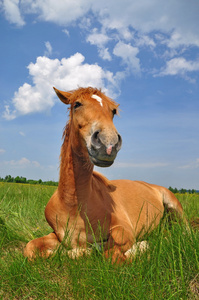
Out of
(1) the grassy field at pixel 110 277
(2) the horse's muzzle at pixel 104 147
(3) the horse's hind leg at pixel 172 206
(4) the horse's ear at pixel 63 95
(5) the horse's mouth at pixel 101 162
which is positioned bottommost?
(1) the grassy field at pixel 110 277

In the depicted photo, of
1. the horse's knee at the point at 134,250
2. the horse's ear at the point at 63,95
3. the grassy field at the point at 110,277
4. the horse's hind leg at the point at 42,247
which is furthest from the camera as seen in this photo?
the horse's ear at the point at 63,95

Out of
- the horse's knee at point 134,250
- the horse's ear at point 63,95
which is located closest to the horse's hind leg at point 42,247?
the horse's knee at point 134,250

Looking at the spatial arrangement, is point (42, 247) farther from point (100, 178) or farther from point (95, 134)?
point (95, 134)

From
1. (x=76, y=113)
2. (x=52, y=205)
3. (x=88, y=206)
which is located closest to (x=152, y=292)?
(x=88, y=206)

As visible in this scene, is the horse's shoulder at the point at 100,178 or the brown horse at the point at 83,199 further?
the horse's shoulder at the point at 100,178

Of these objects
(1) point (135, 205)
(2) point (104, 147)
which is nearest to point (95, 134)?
(2) point (104, 147)

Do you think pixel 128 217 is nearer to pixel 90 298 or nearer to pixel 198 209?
pixel 90 298

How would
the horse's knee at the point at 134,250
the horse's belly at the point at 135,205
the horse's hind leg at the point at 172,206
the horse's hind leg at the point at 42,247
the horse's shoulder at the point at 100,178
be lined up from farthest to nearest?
the horse's hind leg at the point at 172,206 → the horse's shoulder at the point at 100,178 → the horse's belly at the point at 135,205 → the horse's hind leg at the point at 42,247 → the horse's knee at the point at 134,250

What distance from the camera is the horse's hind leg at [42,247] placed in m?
3.34

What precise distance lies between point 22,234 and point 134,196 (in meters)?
2.18

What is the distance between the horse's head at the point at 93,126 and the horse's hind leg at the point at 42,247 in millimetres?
1325

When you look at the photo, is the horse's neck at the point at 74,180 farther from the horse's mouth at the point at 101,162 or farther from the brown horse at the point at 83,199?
the horse's mouth at the point at 101,162

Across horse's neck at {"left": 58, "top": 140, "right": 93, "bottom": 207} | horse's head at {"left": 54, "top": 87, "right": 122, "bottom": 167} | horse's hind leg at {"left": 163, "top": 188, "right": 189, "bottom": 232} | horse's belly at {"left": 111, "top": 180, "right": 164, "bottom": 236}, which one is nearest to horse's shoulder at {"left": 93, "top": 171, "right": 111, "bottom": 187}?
horse's belly at {"left": 111, "top": 180, "right": 164, "bottom": 236}

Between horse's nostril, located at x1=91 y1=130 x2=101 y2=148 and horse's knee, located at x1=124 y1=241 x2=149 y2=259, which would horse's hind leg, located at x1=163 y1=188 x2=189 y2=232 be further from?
horse's nostril, located at x1=91 y1=130 x2=101 y2=148
